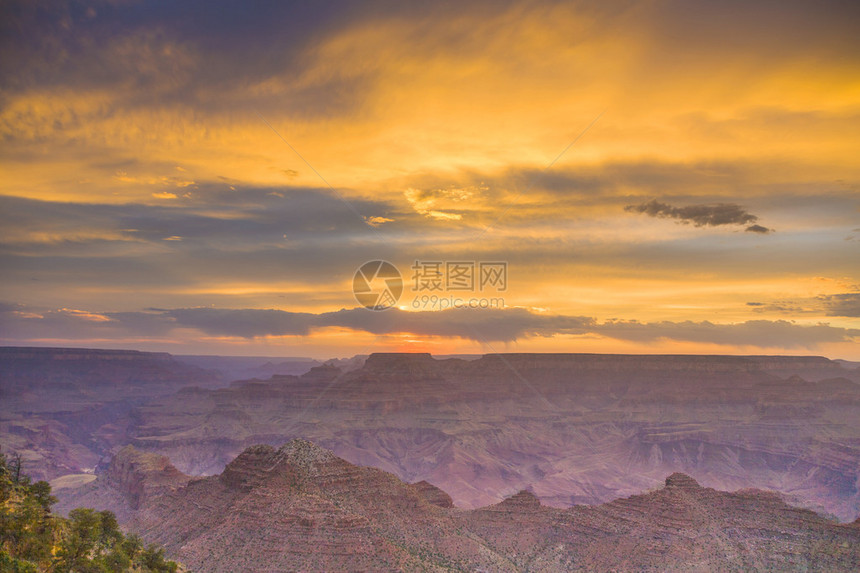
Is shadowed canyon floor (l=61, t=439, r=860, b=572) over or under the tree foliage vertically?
under

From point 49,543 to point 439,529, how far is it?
47.1 metres

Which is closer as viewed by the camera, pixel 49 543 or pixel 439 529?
pixel 49 543

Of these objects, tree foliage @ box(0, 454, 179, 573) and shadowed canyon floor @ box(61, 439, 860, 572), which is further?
shadowed canyon floor @ box(61, 439, 860, 572)

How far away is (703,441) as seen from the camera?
631ft

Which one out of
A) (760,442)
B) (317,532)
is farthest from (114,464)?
(760,442)

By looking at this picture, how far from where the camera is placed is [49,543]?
115ft

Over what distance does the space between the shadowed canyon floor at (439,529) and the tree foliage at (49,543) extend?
18.7 meters

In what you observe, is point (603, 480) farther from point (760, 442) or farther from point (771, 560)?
point (771, 560)

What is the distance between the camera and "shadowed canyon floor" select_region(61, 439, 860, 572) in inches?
2437

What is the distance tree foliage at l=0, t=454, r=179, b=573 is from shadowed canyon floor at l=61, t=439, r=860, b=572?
18.7 metres

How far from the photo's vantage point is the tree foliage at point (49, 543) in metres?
32.8

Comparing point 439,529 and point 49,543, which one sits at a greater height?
point 49,543

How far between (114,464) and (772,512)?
12219 cm

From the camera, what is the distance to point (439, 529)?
73938 mm
